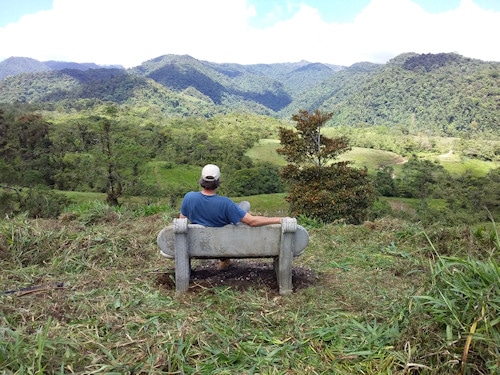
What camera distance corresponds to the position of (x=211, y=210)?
4078 millimetres

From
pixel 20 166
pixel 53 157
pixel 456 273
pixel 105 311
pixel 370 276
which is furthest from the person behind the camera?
pixel 53 157

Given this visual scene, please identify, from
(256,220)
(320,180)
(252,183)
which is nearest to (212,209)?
(256,220)

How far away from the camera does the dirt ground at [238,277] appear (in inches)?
163

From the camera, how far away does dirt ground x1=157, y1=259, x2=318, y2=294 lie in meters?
4.15

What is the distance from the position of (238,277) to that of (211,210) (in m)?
0.87

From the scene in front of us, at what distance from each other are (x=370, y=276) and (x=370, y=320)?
149 centimetres

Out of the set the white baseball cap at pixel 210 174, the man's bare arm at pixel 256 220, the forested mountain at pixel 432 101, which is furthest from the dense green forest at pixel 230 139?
the white baseball cap at pixel 210 174

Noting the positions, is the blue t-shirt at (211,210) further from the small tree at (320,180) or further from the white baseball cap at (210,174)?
the small tree at (320,180)

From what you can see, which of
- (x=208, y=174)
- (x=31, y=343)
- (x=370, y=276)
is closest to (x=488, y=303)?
(x=370, y=276)

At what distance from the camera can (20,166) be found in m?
44.6

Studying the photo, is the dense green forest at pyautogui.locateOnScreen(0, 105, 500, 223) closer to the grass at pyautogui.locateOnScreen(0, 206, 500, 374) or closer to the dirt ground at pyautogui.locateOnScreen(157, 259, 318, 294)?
the grass at pyautogui.locateOnScreen(0, 206, 500, 374)

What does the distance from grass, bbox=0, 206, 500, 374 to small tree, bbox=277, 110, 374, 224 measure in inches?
676

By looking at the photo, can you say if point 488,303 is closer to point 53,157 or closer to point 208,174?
point 208,174

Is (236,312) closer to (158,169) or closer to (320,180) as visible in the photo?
(320,180)
